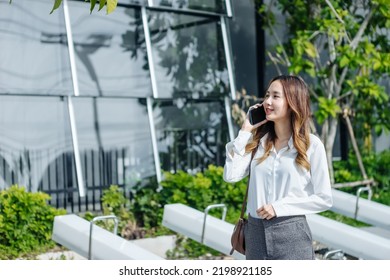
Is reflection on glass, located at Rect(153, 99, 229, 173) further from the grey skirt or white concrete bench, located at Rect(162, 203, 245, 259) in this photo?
the grey skirt

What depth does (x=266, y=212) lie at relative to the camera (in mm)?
3475

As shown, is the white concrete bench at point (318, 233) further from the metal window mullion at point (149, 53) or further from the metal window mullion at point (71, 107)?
the metal window mullion at point (149, 53)

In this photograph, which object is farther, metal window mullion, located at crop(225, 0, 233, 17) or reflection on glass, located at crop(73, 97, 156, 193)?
metal window mullion, located at crop(225, 0, 233, 17)

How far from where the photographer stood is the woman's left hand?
3463 mm

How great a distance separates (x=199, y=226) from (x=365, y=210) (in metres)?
1.67

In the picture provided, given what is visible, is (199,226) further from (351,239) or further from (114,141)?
(114,141)

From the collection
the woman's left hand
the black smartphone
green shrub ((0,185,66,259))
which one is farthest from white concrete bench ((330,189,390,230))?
the woman's left hand

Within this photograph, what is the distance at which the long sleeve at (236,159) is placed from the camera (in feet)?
12.0

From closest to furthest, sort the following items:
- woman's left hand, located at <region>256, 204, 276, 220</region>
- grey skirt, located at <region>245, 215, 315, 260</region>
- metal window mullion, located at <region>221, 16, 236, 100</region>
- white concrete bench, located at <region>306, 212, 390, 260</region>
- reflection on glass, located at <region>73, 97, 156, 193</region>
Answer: woman's left hand, located at <region>256, 204, 276, 220</region> → grey skirt, located at <region>245, 215, 315, 260</region> → white concrete bench, located at <region>306, 212, 390, 260</region> → reflection on glass, located at <region>73, 97, 156, 193</region> → metal window mullion, located at <region>221, 16, 236, 100</region>

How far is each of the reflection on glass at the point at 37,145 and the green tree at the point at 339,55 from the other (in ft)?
9.34

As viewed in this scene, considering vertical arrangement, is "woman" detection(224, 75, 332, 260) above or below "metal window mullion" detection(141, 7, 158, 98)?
below

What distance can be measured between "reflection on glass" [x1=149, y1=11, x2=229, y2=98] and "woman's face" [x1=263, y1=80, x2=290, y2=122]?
568 centimetres
